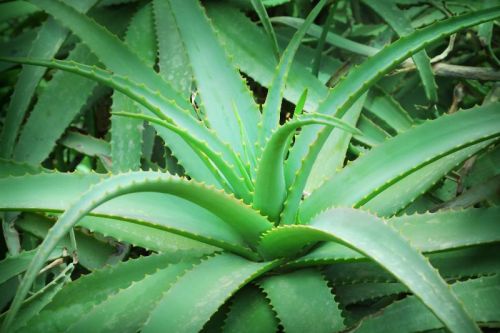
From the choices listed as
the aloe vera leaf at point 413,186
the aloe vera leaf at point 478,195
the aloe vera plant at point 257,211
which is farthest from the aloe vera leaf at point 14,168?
the aloe vera leaf at point 478,195

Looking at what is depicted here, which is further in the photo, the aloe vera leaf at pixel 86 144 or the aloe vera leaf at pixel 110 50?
the aloe vera leaf at pixel 86 144

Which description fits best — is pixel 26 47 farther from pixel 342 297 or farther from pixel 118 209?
pixel 342 297

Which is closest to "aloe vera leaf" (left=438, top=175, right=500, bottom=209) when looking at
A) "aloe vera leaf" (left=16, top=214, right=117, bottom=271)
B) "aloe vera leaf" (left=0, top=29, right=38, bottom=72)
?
"aloe vera leaf" (left=16, top=214, right=117, bottom=271)

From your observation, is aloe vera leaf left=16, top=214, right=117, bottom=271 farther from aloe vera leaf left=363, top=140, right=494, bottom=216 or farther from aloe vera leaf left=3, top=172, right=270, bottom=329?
aloe vera leaf left=363, top=140, right=494, bottom=216

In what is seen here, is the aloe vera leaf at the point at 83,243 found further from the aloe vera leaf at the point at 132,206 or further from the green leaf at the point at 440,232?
the green leaf at the point at 440,232

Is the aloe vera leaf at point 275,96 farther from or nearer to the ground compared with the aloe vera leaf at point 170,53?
nearer to the ground

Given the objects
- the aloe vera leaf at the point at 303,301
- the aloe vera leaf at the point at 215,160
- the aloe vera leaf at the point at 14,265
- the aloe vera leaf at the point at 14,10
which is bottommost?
the aloe vera leaf at the point at 14,265

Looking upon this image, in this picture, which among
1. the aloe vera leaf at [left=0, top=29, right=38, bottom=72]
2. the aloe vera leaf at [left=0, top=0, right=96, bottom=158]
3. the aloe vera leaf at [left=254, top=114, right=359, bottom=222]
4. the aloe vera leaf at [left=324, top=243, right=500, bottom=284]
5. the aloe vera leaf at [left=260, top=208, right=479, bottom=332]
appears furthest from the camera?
the aloe vera leaf at [left=0, top=29, right=38, bottom=72]
